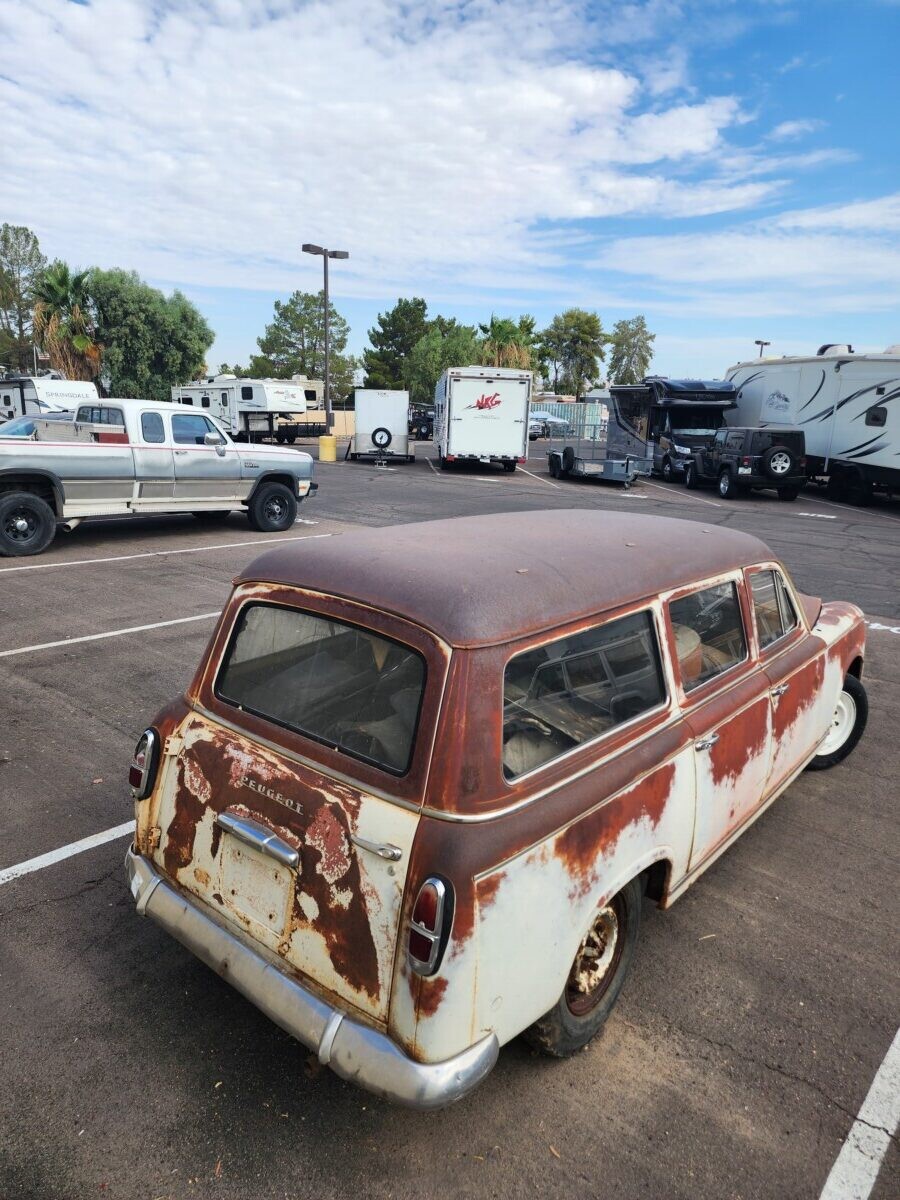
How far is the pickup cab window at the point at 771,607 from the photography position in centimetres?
374

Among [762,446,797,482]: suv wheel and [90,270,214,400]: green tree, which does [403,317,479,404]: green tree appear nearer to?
[90,270,214,400]: green tree

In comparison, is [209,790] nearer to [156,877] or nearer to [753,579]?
[156,877]

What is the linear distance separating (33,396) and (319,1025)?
2868cm

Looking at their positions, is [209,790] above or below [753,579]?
below

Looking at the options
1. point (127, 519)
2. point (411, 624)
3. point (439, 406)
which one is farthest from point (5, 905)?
point (439, 406)

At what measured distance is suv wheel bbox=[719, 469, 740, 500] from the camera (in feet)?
66.8

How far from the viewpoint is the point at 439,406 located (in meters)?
26.1

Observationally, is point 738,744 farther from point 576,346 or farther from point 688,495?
point 576,346

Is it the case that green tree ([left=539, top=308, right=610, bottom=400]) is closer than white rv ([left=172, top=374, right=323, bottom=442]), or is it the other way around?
white rv ([left=172, top=374, right=323, bottom=442])

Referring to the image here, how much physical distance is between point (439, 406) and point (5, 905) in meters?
24.0

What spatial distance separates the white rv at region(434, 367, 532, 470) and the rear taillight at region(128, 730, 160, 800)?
2144cm

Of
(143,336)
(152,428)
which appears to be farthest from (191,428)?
(143,336)

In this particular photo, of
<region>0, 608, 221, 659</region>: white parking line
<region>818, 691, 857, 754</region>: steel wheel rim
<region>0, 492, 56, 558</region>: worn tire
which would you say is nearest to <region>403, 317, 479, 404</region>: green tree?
<region>0, 492, 56, 558</region>: worn tire

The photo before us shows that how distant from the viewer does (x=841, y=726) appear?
4.99m
